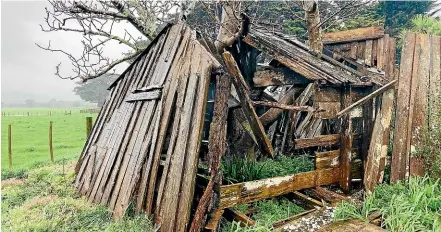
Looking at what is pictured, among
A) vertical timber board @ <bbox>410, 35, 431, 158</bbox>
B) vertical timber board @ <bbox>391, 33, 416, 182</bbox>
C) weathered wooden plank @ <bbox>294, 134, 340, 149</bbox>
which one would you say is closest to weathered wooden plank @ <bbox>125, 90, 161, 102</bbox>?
weathered wooden plank @ <bbox>294, 134, 340, 149</bbox>

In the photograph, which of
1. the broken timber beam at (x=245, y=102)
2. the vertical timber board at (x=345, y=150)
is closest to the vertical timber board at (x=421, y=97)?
the vertical timber board at (x=345, y=150)

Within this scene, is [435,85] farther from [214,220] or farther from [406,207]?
[214,220]

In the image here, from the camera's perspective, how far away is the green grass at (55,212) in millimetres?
4625

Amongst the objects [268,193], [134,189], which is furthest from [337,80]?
[134,189]

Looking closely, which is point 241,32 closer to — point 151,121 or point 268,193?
point 151,121

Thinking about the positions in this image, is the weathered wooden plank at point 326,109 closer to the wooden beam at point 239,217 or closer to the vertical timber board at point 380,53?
the wooden beam at point 239,217

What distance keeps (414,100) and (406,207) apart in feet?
→ 8.03

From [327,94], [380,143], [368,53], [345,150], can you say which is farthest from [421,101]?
[368,53]

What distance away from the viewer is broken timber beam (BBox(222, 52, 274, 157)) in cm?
475

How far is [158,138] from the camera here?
493 centimetres

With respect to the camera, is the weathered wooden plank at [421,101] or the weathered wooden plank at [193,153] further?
the weathered wooden plank at [421,101]

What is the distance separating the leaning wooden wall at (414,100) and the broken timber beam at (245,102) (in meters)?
2.63

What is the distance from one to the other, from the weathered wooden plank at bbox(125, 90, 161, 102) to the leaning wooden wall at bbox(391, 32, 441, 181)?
4547mm

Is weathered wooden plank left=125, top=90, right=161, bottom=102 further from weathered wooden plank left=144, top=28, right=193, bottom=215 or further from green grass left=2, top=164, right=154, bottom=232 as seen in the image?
green grass left=2, top=164, right=154, bottom=232
